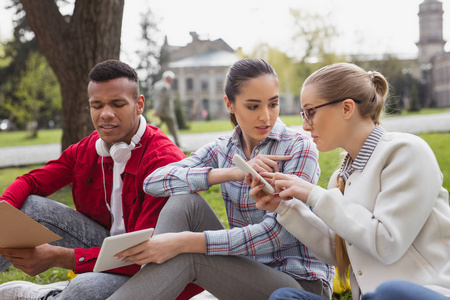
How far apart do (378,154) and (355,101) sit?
0.82 ft

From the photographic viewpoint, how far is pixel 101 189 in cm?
288

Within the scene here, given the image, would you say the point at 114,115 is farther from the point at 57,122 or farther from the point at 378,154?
the point at 57,122

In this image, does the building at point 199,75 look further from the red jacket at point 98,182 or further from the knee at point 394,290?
the knee at point 394,290

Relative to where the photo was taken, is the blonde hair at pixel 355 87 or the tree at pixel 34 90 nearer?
the blonde hair at pixel 355 87

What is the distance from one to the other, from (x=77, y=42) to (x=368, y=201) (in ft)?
16.5

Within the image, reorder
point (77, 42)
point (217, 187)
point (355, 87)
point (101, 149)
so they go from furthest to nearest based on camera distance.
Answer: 1. point (217, 187)
2. point (77, 42)
3. point (101, 149)
4. point (355, 87)

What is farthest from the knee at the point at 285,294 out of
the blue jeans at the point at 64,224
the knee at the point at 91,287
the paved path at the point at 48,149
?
the paved path at the point at 48,149

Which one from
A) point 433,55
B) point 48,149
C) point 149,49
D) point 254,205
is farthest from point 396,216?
point 433,55

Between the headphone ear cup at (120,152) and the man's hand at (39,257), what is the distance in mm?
543

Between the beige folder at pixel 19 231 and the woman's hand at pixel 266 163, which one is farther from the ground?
the woman's hand at pixel 266 163

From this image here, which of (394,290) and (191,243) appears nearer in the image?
(394,290)

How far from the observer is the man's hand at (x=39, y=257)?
8.13 feet

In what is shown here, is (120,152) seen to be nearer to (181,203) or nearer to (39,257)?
(181,203)

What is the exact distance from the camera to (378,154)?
1.85 meters
